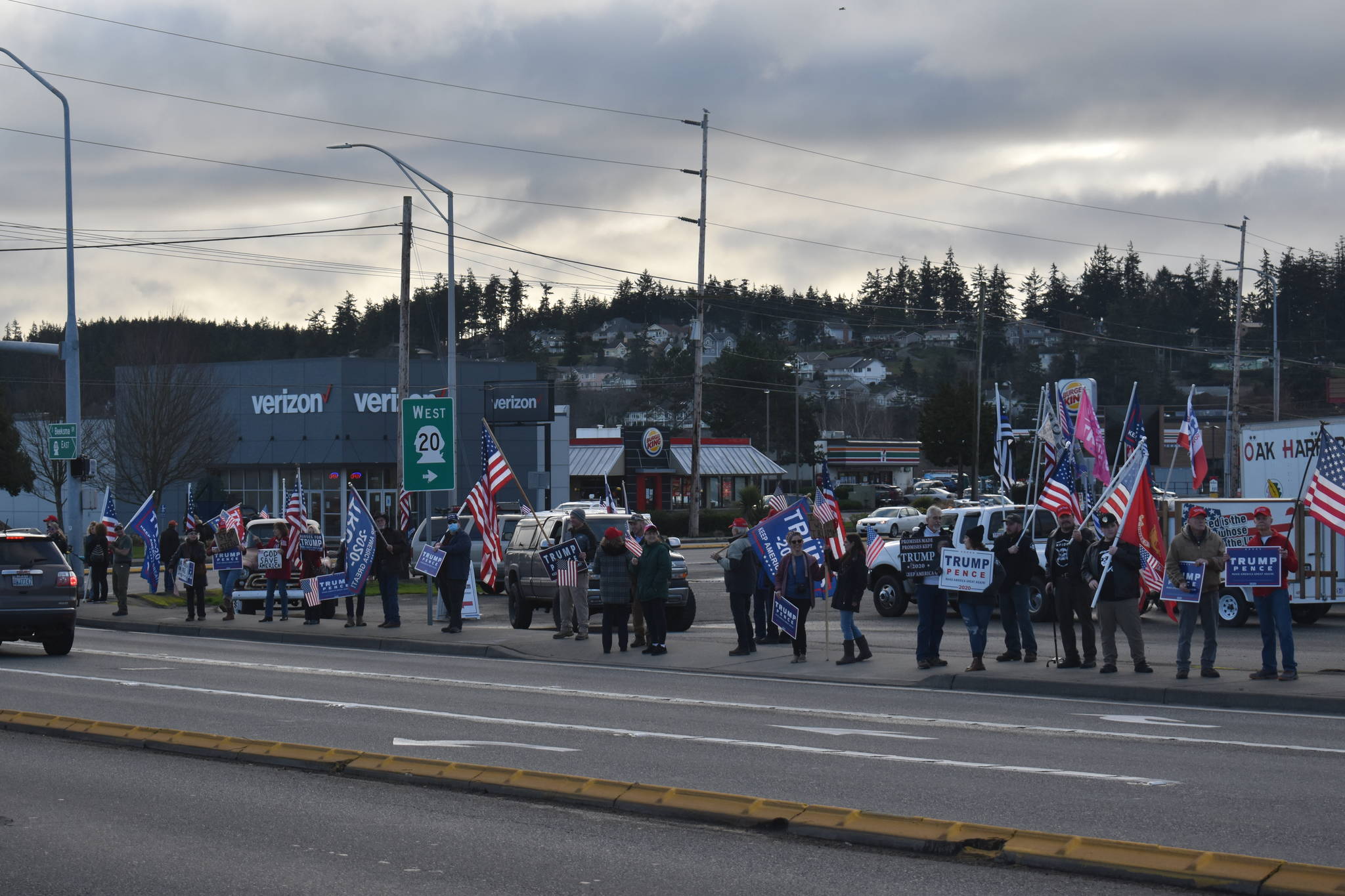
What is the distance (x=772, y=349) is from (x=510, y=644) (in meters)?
99.3

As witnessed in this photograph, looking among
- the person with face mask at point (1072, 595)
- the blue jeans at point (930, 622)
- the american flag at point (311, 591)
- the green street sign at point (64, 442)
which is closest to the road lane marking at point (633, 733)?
the blue jeans at point (930, 622)

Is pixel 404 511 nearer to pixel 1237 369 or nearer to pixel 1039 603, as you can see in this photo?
pixel 1039 603

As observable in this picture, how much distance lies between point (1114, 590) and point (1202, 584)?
113cm

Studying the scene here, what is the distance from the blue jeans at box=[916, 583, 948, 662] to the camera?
1691 cm

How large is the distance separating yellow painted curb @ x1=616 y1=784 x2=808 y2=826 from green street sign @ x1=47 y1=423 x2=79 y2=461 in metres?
26.2

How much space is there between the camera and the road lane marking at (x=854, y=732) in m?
11.6

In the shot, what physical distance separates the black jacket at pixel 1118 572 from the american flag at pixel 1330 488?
7.41 feet

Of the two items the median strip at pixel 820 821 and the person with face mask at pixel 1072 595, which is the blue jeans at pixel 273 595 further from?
the person with face mask at pixel 1072 595

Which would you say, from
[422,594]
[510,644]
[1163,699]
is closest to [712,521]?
[422,594]

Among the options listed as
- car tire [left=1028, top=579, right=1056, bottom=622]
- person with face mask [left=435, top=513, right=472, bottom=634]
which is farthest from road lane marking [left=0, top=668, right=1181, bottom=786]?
car tire [left=1028, top=579, right=1056, bottom=622]

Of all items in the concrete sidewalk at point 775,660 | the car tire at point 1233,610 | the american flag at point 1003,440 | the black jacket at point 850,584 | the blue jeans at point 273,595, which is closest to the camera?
the concrete sidewalk at point 775,660

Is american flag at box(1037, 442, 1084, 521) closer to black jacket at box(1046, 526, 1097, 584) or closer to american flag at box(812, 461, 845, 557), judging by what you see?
black jacket at box(1046, 526, 1097, 584)

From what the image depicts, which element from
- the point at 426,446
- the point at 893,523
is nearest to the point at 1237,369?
the point at 893,523

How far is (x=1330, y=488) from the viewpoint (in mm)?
16281
